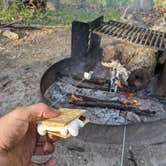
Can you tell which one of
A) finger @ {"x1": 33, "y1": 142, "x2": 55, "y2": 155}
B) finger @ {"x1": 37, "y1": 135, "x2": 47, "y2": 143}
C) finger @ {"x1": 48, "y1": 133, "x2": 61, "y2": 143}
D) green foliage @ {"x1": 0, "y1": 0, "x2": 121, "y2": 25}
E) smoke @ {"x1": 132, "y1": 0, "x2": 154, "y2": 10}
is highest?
smoke @ {"x1": 132, "y1": 0, "x2": 154, "y2": 10}

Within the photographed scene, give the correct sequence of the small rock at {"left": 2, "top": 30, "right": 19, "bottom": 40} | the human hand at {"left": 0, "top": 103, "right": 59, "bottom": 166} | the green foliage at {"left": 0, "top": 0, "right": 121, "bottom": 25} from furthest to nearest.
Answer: the green foliage at {"left": 0, "top": 0, "right": 121, "bottom": 25} < the small rock at {"left": 2, "top": 30, "right": 19, "bottom": 40} < the human hand at {"left": 0, "top": 103, "right": 59, "bottom": 166}

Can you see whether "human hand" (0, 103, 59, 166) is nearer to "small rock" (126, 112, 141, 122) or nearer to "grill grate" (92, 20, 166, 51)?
"small rock" (126, 112, 141, 122)

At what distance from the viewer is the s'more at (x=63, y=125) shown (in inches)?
58.3

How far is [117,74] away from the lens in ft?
10.5

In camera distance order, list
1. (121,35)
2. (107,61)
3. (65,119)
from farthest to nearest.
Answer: (107,61), (121,35), (65,119)

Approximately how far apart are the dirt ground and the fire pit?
0.13m

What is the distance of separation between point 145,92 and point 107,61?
59 cm

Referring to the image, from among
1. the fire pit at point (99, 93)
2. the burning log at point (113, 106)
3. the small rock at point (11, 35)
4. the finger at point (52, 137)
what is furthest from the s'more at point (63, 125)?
the small rock at point (11, 35)

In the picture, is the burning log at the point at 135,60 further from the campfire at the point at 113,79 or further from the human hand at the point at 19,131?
the human hand at the point at 19,131

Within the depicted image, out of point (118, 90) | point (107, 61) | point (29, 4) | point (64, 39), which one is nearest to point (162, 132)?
point (118, 90)

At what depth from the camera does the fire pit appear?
261 centimetres

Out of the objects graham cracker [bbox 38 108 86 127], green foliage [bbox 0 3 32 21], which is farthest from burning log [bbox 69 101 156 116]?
green foliage [bbox 0 3 32 21]

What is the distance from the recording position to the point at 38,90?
3553mm

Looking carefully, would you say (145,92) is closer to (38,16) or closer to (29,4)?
(38,16)
